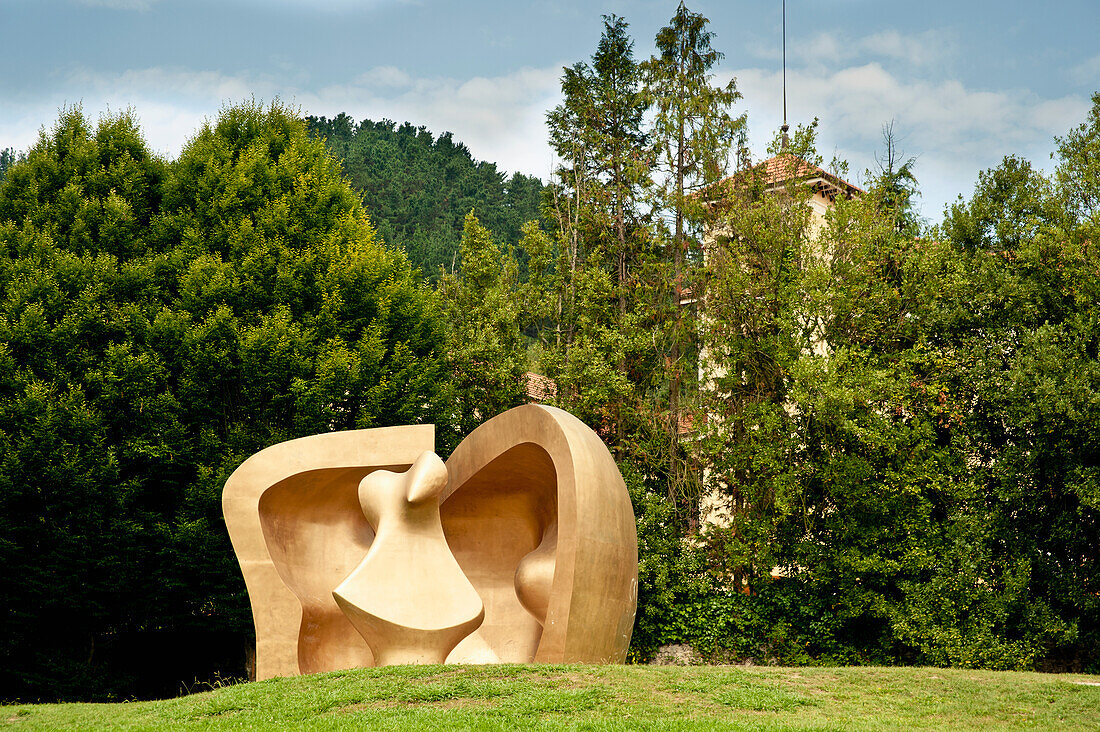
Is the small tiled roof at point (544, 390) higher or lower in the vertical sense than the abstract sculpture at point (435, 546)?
higher

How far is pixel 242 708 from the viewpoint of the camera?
9.77 metres

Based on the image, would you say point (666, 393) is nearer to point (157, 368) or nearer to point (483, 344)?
point (483, 344)

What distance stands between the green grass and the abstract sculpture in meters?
1.02

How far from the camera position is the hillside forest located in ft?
55.4

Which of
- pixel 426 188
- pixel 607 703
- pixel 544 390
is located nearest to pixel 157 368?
pixel 544 390

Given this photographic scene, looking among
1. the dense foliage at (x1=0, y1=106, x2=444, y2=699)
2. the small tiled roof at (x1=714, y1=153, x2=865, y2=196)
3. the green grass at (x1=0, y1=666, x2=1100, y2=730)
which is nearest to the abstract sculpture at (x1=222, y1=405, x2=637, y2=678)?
the green grass at (x1=0, y1=666, x2=1100, y2=730)

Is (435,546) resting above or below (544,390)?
below

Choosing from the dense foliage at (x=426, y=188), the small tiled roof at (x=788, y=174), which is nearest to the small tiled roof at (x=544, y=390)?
the small tiled roof at (x=788, y=174)

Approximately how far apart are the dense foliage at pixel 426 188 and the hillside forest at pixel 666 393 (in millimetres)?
17868

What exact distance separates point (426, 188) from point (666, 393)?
102ft

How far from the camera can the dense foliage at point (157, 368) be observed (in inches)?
649

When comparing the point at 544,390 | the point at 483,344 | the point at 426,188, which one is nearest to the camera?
the point at 483,344

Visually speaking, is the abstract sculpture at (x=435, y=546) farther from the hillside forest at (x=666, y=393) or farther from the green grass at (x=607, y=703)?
the hillside forest at (x=666, y=393)

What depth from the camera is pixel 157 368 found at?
666 inches
